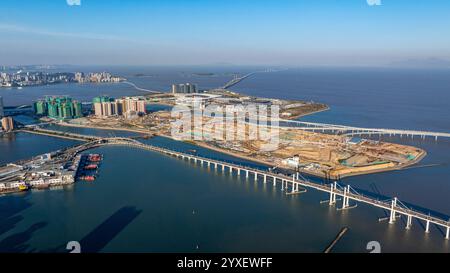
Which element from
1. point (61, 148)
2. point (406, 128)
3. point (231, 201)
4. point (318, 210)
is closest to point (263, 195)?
point (231, 201)

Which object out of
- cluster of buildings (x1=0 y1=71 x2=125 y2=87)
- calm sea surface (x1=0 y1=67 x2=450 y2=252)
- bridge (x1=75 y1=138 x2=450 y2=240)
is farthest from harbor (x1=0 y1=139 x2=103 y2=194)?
cluster of buildings (x1=0 y1=71 x2=125 y2=87)

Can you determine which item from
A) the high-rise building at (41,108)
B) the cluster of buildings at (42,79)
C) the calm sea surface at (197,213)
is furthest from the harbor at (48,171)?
the cluster of buildings at (42,79)

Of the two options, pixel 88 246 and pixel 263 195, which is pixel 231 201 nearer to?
pixel 263 195

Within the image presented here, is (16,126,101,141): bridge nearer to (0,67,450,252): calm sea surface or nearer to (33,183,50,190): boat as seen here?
(0,67,450,252): calm sea surface

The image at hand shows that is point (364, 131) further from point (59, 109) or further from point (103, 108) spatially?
point (59, 109)

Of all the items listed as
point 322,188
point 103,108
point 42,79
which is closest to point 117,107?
point 103,108
